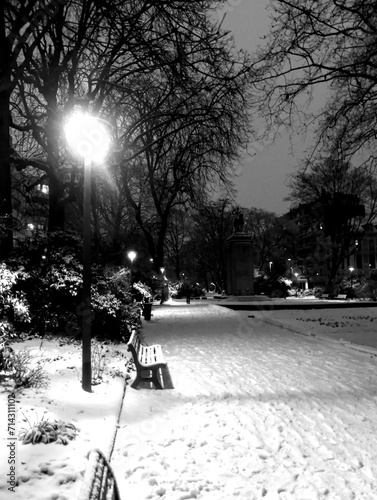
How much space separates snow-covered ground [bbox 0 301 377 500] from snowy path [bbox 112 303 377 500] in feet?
0.04

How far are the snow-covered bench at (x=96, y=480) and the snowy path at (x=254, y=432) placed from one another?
1.32 m

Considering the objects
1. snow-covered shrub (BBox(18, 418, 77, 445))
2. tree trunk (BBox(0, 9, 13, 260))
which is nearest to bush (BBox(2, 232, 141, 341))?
tree trunk (BBox(0, 9, 13, 260))

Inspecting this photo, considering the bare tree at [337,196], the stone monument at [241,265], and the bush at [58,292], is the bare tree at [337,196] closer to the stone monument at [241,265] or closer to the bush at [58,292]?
the stone monument at [241,265]

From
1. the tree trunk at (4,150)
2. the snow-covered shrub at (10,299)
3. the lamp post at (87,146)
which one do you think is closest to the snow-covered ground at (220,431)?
the lamp post at (87,146)

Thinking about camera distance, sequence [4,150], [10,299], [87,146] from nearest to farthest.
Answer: [87,146], [10,299], [4,150]

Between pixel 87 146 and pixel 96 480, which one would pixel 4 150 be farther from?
pixel 96 480

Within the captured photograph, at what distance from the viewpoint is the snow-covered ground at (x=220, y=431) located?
12.7ft

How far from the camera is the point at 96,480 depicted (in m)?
2.34

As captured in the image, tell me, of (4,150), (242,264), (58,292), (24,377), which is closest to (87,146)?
(24,377)

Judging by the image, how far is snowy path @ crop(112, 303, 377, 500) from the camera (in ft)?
13.1

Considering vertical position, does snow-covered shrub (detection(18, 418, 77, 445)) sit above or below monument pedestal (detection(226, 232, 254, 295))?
below

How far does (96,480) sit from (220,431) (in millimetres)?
3288

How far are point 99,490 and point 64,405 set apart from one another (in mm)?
3595

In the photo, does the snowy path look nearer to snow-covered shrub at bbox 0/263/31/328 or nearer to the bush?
the bush
